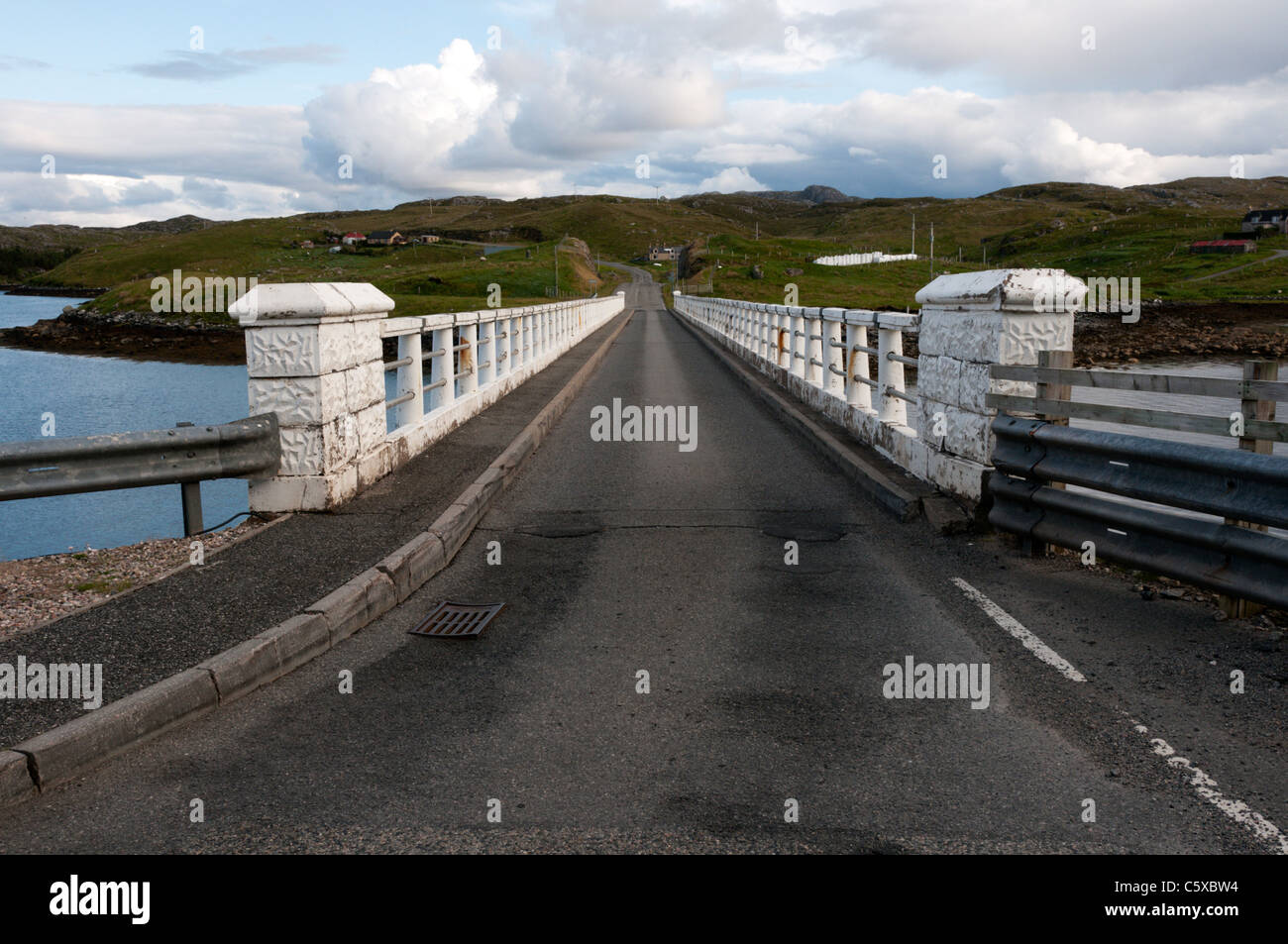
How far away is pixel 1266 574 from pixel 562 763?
414 centimetres

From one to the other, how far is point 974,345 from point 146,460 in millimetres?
6730

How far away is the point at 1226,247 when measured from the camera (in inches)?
5187

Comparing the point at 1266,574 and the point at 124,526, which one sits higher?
the point at 1266,574

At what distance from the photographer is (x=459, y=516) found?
27.2ft

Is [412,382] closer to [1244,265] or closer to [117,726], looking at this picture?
[117,726]

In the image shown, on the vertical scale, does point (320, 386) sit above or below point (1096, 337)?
below

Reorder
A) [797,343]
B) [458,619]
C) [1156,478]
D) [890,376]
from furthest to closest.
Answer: [797,343] < [890,376] < [1156,478] < [458,619]

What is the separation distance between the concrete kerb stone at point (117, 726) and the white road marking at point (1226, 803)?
4.33 metres

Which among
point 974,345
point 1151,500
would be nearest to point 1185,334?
point 974,345
